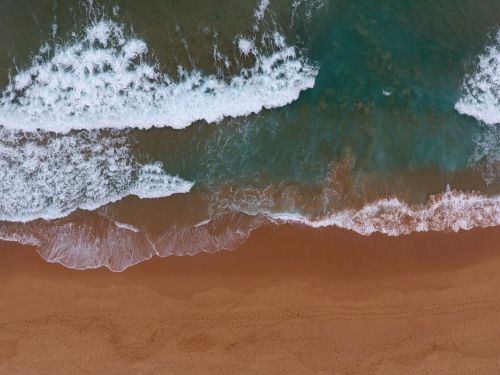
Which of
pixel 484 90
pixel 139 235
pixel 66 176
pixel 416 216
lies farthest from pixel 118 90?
pixel 484 90

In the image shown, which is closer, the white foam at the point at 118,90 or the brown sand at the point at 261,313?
the brown sand at the point at 261,313

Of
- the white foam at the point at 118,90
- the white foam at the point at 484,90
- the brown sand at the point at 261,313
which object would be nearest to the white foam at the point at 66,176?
the white foam at the point at 118,90

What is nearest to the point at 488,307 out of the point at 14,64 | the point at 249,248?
the point at 249,248

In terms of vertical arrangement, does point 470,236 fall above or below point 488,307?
above

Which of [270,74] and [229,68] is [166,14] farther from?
[270,74]

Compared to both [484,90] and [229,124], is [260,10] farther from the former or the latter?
[484,90]

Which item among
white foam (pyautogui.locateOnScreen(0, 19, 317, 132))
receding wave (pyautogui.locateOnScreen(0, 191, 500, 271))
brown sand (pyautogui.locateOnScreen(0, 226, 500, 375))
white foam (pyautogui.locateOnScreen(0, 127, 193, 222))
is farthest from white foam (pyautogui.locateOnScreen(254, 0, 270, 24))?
brown sand (pyautogui.locateOnScreen(0, 226, 500, 375))

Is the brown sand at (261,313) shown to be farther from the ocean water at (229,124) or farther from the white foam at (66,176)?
the white foam at (66,176)
